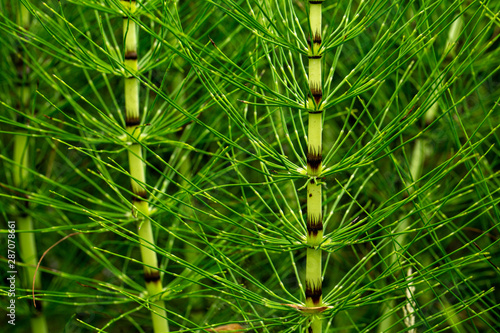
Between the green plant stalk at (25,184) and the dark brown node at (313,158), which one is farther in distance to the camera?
the green plant stalk at (25,184)

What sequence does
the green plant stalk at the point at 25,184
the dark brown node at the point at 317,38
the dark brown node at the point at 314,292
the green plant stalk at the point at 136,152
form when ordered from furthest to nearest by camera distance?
the green plant stalk at the point at 25,184 → the green plant stalk at the point at 136,152 → the dark brown node at the point at 314,292 → the dark brown node at the point at 317,38

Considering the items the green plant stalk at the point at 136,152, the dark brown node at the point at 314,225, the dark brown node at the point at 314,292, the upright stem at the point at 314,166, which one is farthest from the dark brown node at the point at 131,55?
the dark brown node at the point at 314,292

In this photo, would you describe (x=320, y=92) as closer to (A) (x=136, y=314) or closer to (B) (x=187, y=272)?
(B) (x=187, y=272)

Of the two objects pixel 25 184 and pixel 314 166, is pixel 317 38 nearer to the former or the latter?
pixel 314 166

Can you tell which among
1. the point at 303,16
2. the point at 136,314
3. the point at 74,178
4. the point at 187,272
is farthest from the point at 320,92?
the point at 136,314


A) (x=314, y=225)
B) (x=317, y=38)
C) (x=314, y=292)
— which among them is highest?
(x=317, y=38)

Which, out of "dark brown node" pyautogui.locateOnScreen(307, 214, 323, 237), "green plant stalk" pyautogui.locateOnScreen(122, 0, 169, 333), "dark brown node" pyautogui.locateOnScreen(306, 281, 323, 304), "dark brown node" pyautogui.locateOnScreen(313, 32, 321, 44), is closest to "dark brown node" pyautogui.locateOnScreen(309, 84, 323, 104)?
"dark brown node" pyautogui.locateOnScreen(313, 32, 321, 44)

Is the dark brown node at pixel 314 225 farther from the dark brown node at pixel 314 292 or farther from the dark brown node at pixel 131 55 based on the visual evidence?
the dark brown node at pixel 131 55

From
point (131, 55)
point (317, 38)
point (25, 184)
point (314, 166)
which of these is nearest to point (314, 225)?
point (314, 166)
